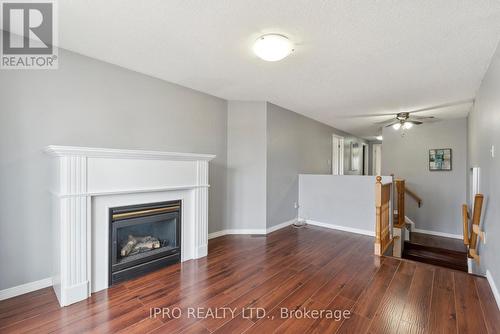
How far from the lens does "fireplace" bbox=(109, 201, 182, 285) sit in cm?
241

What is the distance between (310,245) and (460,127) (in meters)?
4.46

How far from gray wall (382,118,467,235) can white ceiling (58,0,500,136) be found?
2010 millimetres

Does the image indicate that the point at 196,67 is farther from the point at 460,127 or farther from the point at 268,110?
the point at 460,127

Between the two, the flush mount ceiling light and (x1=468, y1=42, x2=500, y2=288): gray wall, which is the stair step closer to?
(x1=468, y1=42, x2=500, y2=288): gray wall

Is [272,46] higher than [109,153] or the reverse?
higher

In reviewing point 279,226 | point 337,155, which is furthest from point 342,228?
point 337,155

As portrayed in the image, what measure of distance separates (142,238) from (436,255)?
526 centimetres

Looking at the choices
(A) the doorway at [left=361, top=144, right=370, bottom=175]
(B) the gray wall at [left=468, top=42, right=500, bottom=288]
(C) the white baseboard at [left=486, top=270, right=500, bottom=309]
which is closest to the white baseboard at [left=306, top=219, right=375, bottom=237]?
(B) the gray wall at [left=468, top=42, right=500, bottom=288]

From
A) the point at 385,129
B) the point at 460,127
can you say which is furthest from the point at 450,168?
the point at 385,129

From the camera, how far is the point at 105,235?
232 centimetres

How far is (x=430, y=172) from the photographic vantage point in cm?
548

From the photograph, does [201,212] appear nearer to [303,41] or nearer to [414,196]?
[303,41]

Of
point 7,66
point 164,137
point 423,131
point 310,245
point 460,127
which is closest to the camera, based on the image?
point 7,66

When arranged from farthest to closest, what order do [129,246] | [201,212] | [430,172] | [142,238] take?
[430,172], [201,212], [142,238], [129,246]
